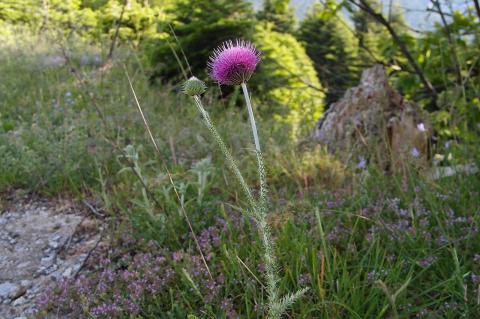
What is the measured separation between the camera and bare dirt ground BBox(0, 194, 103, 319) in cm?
221

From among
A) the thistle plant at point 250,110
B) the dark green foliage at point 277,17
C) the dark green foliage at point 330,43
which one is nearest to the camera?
the thistle plant at point 250,110

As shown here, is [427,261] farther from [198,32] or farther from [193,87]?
[198,32]

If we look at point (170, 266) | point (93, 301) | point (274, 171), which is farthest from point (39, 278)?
point (274, 171)

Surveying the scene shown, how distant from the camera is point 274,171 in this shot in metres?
3.23

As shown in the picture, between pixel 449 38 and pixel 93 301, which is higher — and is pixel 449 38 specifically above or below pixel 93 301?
above

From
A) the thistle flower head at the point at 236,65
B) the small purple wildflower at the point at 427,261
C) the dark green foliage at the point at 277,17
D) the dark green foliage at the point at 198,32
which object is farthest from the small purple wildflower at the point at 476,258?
the dark green foliage at the point at 277,17

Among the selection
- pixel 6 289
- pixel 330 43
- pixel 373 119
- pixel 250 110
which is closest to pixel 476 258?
pixel 250 110

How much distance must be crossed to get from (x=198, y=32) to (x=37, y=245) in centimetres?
470

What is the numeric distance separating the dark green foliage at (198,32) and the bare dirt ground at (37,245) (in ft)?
13.0

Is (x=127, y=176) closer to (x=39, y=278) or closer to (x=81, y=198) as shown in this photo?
(x=81, y=198)

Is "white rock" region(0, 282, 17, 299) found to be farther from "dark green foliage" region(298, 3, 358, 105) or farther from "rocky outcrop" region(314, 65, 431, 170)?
"dark green foliage" region(298, 3, 358, 105)

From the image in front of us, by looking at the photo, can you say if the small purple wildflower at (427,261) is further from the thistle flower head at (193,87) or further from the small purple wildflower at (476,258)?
the thistle flower head at (193,87)

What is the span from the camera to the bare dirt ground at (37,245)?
86.9 inches

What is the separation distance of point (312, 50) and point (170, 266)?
10882 millimetres
